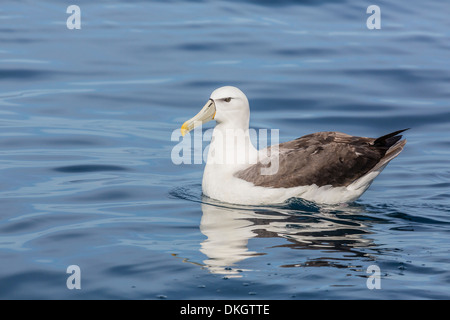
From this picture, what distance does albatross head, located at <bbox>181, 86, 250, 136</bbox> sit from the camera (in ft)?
32.7

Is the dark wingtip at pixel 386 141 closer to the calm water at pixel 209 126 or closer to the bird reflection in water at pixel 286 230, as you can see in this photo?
the calm water at pixel 209 126

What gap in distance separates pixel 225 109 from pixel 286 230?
2.09 meters

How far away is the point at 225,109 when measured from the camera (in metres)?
10.0

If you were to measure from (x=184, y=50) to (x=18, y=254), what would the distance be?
10720mm

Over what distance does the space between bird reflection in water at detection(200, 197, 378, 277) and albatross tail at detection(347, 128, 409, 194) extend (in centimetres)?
29

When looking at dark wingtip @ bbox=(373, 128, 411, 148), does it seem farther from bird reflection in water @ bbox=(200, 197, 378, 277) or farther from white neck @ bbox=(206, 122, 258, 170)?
white neck @ bbox=(206, 122, 258, 170)

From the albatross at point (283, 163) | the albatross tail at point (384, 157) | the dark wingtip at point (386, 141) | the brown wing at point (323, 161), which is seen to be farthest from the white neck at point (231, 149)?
the dark wingtip at point (386, 141)

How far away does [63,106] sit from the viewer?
14391mm

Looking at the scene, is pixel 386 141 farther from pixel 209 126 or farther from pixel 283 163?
pixel 209 126

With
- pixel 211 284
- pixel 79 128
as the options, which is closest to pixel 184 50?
pixel 79 128

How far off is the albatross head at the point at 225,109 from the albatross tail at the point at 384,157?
1.61 m

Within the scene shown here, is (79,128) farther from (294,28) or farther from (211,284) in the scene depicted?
(294,28)

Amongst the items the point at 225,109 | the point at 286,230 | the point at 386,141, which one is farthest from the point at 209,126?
the point at 286,230

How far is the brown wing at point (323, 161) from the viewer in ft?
31.2
